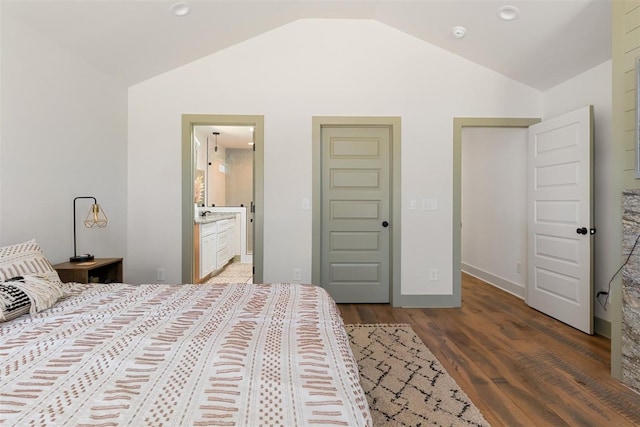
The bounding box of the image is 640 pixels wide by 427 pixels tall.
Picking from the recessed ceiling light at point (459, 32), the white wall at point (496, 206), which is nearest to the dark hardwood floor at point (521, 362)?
the white wall at point (496, 206)

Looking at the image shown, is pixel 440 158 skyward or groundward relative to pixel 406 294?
skyward

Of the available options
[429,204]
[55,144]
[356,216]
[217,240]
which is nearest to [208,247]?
[217,240]

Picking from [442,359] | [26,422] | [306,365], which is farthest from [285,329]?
[442,359]

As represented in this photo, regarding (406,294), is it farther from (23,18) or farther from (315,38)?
(23,18)

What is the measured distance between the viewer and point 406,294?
11.8 feet

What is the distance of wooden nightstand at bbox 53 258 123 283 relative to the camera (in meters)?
2.42

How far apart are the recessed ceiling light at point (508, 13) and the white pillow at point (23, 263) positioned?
3.69m

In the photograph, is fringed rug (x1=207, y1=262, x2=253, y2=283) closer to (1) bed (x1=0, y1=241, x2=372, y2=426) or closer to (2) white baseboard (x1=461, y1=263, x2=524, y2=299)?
(1) bed (x1=0, y1=241, x2=372, y2=426)

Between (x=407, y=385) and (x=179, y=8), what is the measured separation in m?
3.25

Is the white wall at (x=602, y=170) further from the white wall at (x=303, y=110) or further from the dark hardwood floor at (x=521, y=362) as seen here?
the white wall at (x=303, y=110)

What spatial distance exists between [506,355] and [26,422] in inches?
106

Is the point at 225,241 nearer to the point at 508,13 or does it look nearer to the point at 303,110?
the point at 303,110

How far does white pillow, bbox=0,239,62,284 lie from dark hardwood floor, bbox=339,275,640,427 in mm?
2399

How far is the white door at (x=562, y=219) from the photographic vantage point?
285 centimetres
